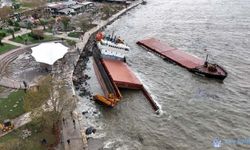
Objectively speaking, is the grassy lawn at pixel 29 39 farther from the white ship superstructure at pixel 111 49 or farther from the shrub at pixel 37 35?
the white ship superstructure at pixel 111 49

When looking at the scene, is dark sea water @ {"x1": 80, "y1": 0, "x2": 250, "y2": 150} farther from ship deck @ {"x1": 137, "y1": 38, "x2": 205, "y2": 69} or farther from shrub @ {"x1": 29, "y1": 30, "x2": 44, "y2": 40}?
shrub @ {"x1": 29, "y1": 30, "x2": 44, "y2": 40}

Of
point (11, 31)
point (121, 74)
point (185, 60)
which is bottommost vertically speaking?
point (121, 74)

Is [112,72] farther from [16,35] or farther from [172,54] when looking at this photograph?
[16,35]

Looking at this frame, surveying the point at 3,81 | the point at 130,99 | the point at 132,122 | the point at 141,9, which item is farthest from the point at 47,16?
the point at 132,122

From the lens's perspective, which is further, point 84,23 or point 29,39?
point 84,23

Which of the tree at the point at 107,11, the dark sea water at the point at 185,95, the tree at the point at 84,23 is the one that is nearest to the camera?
the dark sea water at the point at 185,95

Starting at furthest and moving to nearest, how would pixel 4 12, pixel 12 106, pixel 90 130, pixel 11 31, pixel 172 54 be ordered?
pixel 4 12, pixel 11 31, pixel 172 54, pixel 12 106, pixel 90 130

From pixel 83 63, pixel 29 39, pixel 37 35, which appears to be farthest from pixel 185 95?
pixel 29 39

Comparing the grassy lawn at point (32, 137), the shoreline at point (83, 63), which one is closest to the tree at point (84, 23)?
the shoreline at point (83, 63)
